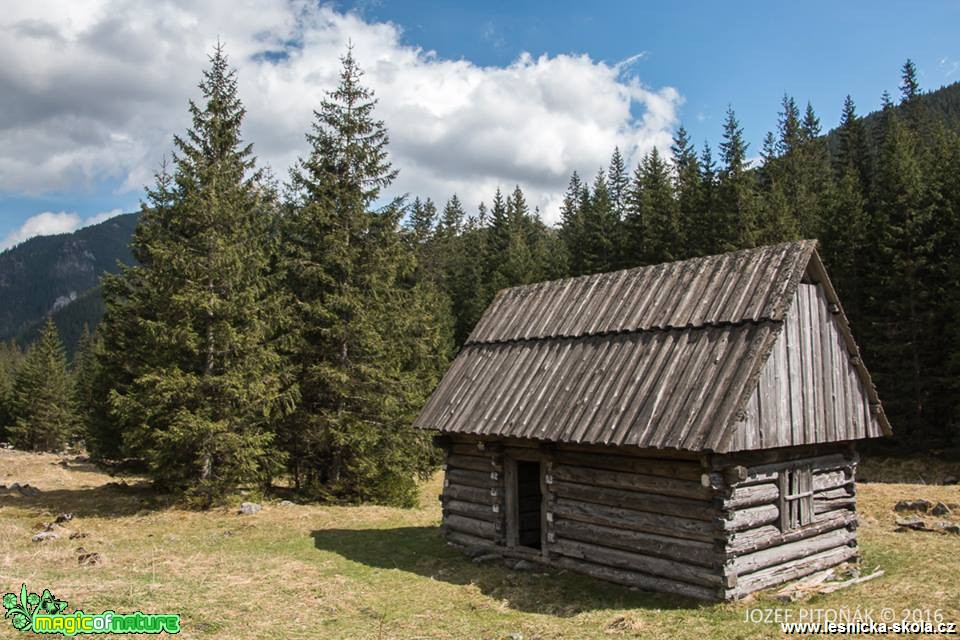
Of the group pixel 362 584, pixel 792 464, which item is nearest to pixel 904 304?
pixel 792 464

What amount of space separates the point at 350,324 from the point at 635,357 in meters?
13.9

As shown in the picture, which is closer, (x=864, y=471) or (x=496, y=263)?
(x=864, y=471)

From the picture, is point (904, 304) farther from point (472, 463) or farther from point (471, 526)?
point (471, 526)

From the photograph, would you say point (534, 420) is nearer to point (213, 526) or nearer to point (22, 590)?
point (22, 590)

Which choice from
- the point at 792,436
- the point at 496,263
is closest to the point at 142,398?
the point at 792,436

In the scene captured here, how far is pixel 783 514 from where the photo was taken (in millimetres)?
12375

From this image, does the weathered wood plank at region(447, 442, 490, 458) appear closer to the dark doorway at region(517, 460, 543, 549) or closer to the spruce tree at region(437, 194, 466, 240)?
the dark doorway at region(517, 460, 543, 549)

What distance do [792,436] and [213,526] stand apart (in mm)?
15903

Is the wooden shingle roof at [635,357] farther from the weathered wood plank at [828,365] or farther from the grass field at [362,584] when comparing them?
the grass field at [362,584]

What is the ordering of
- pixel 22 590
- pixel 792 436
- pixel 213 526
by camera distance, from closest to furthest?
pixel 22 590 → pixel 792 436 → pixel 213 526

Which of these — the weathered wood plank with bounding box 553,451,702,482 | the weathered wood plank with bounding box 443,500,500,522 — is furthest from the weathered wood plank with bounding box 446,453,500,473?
the weathered wood plank with bounding box 553,451,702,482

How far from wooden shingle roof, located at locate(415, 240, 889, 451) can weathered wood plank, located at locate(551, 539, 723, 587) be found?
92.4 inches

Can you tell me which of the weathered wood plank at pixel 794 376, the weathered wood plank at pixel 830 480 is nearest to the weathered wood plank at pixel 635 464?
the weathered wood plank at pixel 794 376

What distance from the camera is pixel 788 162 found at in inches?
2434
